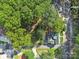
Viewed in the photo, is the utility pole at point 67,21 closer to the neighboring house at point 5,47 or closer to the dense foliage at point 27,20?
the dense foliage at point 27,20

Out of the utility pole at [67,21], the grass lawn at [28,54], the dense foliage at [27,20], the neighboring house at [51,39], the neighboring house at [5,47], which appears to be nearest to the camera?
the utility pole at [67,21]

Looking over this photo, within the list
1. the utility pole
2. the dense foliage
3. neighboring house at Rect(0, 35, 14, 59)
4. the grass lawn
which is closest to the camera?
the utility pole

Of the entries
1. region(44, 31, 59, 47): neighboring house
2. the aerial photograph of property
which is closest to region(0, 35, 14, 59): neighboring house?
the aerial photograph of property

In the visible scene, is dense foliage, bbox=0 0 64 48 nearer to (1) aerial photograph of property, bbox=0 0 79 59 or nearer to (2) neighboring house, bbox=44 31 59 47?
(1) aerial photograph of property, bbox=0 0 79 59

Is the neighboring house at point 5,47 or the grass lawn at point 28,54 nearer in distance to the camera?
the grass lawn at point 28,54

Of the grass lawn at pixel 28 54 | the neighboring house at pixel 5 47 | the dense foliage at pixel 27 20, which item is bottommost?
the grass lawn at pixel 28 54

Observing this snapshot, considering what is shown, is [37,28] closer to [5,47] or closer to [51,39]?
[51,39]

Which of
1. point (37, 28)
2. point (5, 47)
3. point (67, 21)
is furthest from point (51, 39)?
point (5, 47)

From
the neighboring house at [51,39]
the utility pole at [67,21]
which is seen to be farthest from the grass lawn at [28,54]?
the neighboring house at [51,39]
